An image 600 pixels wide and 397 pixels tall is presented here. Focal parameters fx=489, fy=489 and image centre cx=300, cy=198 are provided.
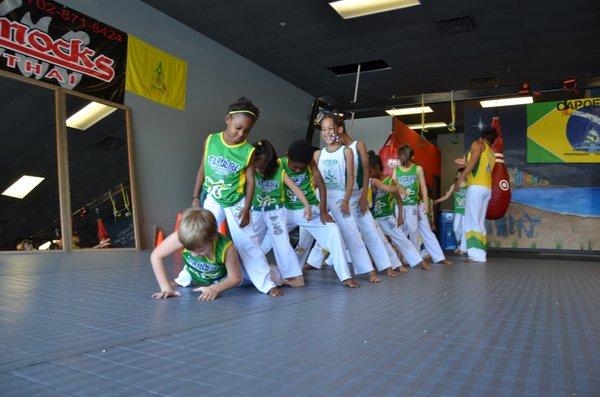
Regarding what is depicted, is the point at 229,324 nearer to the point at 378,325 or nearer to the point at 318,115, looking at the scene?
the point at 378,325

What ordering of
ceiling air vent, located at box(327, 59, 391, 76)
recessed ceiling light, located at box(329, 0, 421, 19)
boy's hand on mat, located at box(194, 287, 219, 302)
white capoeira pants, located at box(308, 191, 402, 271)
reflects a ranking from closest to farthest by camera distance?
boy's hand on mat, located at box(194, 287, 219, 302) → white capoeira pants, located at box(308, 191, 402, 271) → recessed ceiling light, located at box(329, 0, 421, 19) → ceiling air vent, located at box(327, 59, 391, 76)

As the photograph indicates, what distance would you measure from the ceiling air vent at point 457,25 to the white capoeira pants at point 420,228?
332cm

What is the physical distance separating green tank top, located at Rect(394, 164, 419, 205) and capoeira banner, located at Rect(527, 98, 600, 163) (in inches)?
160

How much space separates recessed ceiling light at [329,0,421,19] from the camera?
23.5ft

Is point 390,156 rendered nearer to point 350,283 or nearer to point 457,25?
point 457,25

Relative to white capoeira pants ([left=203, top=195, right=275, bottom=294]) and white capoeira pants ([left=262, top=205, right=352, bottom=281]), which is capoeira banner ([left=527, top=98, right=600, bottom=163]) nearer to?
white capoeira pants ([left=262, top=205, right=352, bottom=281])

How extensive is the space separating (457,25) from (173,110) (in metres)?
4.77

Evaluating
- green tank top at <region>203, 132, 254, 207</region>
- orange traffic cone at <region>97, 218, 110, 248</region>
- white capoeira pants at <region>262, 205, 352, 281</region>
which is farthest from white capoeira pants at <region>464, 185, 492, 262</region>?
orange traffic cone at <region>97, 218, 110, 248</region>

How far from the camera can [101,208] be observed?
6.50 meters

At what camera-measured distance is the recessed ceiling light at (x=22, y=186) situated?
5531mm

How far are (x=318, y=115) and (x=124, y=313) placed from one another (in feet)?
26.9

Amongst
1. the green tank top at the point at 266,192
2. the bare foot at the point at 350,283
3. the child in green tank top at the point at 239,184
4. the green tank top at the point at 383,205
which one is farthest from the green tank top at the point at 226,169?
the green tank top at the point at 383,205

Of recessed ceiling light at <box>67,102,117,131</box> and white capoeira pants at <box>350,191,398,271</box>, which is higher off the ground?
recessed ceiling light at <box>67,102,117,131</box>

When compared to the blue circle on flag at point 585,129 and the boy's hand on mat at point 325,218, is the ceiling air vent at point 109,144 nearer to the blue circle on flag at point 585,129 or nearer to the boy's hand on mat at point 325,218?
the boy's hand on mat at point 325,218
